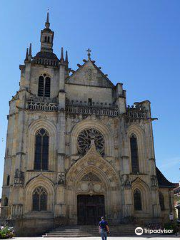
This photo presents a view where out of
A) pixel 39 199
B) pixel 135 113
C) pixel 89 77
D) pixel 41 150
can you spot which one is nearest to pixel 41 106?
pixel 41 150

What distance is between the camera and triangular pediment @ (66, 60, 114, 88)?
31.6 meters

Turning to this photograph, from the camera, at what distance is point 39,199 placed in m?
25.3

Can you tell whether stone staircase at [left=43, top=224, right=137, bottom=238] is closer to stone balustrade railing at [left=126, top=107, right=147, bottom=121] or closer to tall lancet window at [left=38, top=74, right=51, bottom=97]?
stone balustrade railing at [left=126, top=107, right=147, bottom=121]

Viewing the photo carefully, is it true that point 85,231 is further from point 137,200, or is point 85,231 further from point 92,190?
point 137,200

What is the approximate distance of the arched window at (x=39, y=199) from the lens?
25.0 meters

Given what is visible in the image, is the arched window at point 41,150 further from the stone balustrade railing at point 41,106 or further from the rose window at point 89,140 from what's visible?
the rose window at point 89,140

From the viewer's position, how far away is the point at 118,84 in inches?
1225

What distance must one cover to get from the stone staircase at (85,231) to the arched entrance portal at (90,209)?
8.99 feet

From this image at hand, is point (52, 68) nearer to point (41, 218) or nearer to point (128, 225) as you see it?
point (41, 218)

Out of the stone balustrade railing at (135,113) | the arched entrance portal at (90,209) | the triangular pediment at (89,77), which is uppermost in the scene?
the triangular pediment at (89,77)

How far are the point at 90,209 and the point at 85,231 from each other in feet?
14.5

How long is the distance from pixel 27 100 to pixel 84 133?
6.83 metres

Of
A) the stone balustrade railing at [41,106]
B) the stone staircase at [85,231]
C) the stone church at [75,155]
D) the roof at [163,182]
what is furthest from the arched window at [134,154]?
the stone balustrade railing at [41,106]

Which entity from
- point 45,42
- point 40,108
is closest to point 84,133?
point 40,108
